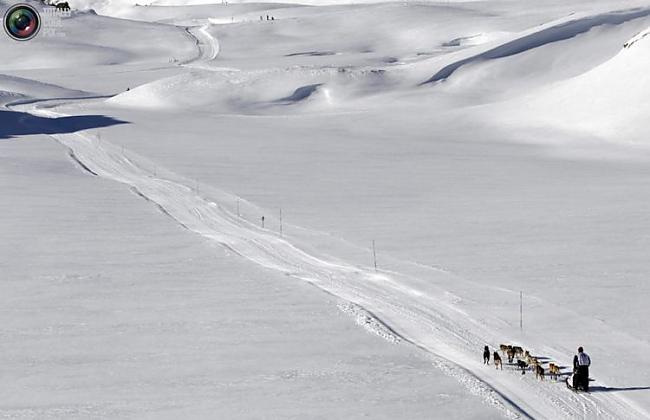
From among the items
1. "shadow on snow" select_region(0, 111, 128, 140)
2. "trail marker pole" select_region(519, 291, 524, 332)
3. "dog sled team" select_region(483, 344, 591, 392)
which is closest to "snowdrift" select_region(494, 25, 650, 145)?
"shadow on snow" select_region(0, 111, 128, 140)

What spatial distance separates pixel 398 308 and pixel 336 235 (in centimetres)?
912

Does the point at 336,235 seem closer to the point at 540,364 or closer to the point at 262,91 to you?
the point at 540,364

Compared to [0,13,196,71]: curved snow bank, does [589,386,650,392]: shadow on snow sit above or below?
below

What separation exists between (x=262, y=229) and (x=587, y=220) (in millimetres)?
9966

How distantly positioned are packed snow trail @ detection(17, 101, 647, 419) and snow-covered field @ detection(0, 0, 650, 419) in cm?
8

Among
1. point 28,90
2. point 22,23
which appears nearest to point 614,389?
point 28,90

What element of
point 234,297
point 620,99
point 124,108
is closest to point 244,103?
point 124,108

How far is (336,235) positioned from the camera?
110ft

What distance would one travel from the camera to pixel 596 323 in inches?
912

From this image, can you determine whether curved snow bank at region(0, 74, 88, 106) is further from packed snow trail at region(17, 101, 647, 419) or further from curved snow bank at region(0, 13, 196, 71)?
packed snow trail at region(17, 101, 647, 419)

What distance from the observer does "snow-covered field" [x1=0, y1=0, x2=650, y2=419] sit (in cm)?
1923

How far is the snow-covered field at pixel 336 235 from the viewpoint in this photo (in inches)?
757

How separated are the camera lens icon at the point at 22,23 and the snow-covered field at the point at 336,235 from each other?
19549 mm

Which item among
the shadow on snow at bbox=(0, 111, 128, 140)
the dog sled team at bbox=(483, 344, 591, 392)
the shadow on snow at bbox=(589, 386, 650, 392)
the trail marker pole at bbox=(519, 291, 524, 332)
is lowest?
the shadow on snow at bbox=(589, 386, 650, 392)
